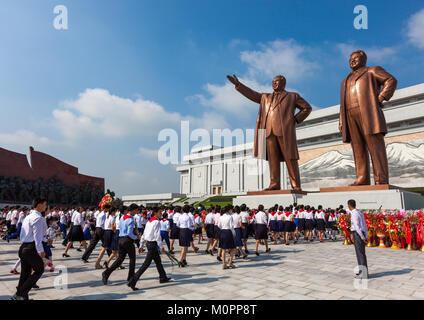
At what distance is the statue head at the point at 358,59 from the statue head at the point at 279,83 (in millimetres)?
3716

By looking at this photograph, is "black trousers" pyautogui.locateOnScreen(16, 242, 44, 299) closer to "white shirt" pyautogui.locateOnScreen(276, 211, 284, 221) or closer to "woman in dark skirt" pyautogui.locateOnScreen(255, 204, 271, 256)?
"woman in dark skirt" pyautogui.locateOnScreen(255, 204, 271, 256)

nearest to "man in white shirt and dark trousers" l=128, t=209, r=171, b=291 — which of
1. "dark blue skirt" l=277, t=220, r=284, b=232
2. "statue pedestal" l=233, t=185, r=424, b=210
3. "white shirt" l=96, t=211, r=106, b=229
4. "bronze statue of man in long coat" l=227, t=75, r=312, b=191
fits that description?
"white shirt" l=96, t=211, r=106, b=229

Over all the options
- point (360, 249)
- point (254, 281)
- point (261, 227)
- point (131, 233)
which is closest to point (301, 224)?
point (261, 227)

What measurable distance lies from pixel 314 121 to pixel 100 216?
145 ft

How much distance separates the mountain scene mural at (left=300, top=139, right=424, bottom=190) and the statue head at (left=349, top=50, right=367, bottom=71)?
83.5 feet

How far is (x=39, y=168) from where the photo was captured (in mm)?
34438

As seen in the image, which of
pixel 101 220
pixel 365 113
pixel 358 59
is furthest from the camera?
pixel 358 59

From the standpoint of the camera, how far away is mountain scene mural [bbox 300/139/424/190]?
105ft

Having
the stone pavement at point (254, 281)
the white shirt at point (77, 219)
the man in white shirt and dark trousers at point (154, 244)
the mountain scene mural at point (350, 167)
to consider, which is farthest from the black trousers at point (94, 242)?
the mountain scene mural at point (350, 167)

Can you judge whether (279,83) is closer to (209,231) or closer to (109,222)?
(209,231)

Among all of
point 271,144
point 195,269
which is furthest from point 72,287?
point 271,144

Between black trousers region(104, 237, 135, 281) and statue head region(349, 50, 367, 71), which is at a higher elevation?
statue head region(349, 50, 367, 71)

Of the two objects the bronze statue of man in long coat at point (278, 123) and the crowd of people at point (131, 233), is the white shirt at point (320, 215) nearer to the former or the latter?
the crowd of people at point (131, 233)

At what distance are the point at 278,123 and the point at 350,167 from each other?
86.9 ft
